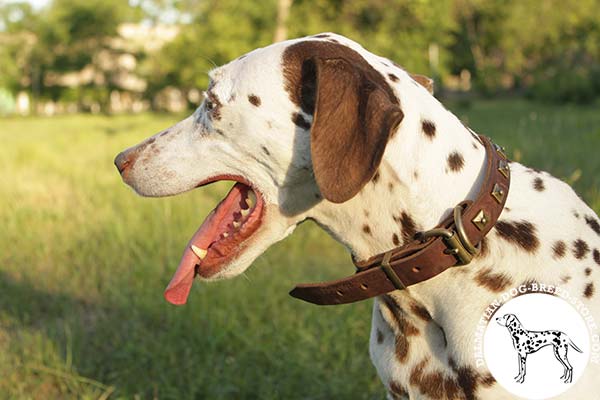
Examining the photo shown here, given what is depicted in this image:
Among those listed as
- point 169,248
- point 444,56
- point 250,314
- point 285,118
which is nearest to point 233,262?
point 285,118

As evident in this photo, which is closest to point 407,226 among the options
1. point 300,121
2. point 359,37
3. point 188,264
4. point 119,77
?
point 300,121

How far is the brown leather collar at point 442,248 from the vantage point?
1.83 meters

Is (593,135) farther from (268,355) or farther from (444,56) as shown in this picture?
(444,56)

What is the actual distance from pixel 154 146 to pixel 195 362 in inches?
65.0

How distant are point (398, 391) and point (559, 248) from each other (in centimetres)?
70

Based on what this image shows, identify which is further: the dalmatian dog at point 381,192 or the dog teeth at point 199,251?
the dog teeth at point 199,251

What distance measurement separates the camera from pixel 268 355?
11.6ft

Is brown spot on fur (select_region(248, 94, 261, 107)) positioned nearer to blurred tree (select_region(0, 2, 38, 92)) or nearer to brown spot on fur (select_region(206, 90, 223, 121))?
brown spot on fur (select_region(206, 90, 223, 121))

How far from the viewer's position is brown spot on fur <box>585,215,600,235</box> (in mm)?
2152

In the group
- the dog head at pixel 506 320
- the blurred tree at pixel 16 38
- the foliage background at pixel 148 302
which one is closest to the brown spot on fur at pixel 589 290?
the dog head at pixel 506 320

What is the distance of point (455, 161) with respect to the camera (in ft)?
6.46

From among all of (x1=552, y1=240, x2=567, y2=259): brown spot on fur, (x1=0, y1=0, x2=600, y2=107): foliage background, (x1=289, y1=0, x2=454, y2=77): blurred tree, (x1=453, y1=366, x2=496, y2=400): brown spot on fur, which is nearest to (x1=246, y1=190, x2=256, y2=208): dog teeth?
(x1=453, y1=366, x2=496, y2=400): brown spot on fur

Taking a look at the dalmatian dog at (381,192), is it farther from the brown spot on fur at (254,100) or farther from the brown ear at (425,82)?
the brown ear at (425,82)

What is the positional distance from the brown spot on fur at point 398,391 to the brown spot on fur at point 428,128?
2.69 feet
